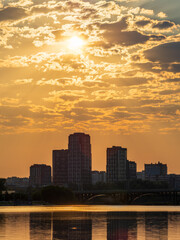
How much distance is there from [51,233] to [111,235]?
A: 8805 mm

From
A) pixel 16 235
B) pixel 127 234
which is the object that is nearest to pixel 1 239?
pixel 16 235

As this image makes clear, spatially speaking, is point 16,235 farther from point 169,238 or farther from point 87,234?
point 169,238

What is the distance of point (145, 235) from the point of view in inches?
2879

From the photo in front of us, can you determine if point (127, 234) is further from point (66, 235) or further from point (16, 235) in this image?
point (16, 235)

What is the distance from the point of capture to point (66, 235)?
72.1 m

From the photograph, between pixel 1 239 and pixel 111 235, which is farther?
pixel 111 235

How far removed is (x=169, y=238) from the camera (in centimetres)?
6894

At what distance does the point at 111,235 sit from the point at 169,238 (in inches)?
328

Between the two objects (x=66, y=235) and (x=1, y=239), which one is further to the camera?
(x=66, y=235)

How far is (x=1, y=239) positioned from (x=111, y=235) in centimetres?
1566

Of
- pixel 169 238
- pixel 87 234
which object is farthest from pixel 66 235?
pixel 169 238

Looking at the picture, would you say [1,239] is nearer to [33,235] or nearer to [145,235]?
[33,235]

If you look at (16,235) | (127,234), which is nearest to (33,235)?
(16,235)

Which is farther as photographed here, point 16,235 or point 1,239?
point 16,235
